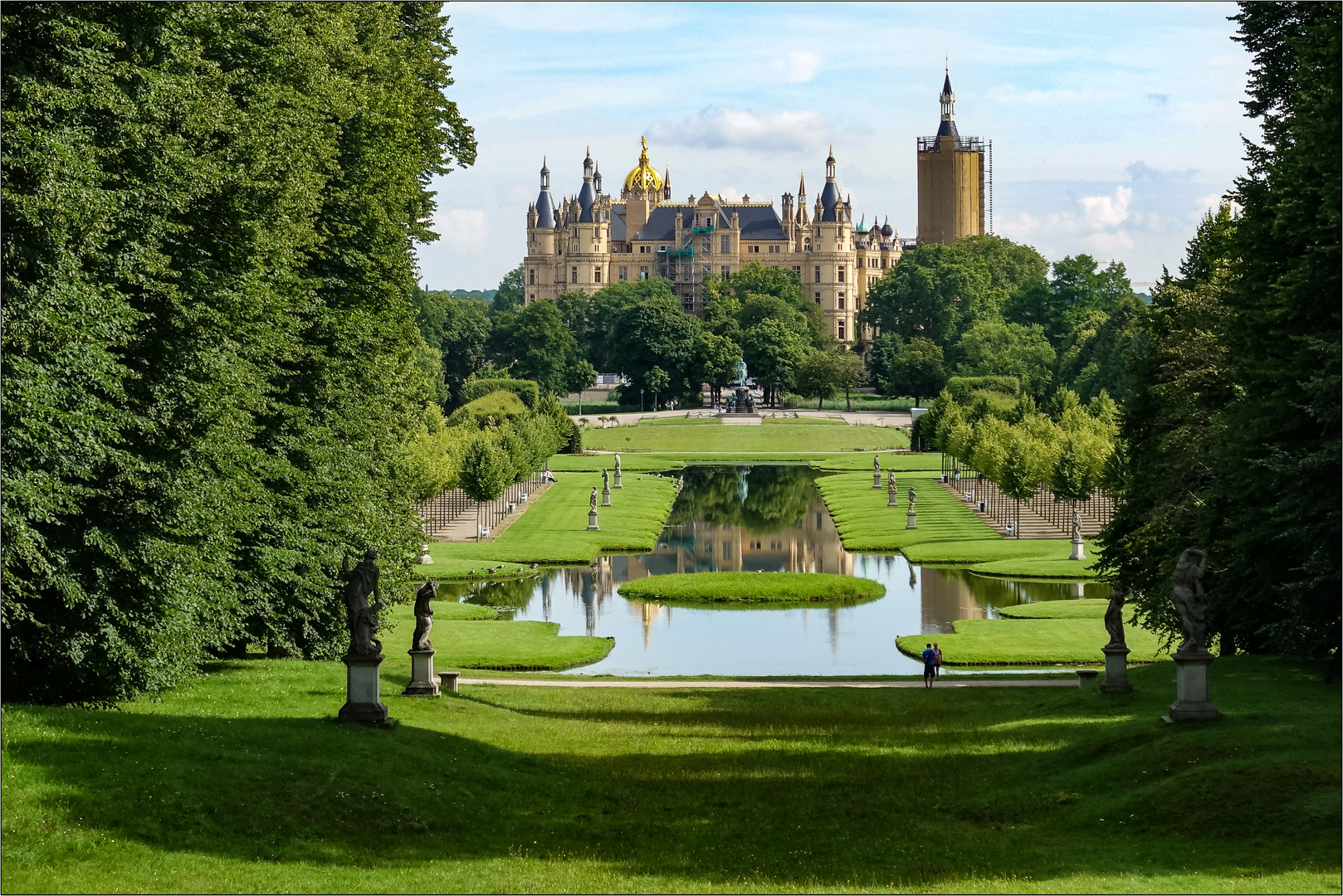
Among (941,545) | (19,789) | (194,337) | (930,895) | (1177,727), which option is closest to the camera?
(930,895)

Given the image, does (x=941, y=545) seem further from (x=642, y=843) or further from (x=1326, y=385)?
(x=642, y=843)

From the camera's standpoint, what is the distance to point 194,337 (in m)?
21.4

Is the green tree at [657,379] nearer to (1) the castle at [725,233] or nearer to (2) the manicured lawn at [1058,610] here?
(1) the castle at [725,233]

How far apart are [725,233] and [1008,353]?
7280 cm

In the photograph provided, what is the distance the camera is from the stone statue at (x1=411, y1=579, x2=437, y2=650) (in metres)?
24.1

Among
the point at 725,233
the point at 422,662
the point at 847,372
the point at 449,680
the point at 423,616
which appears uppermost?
the point at 725,233

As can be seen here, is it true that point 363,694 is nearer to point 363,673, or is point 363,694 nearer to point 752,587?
point 363,673

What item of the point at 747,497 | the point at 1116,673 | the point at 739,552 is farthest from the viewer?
the point at 747,497

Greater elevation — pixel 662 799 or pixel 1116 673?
pixel 1116 673

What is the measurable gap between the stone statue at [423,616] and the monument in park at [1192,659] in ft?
34.9

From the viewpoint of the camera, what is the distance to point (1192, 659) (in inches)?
780

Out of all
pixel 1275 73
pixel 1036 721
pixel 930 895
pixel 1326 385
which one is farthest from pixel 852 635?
pixel 930 895

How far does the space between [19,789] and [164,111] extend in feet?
28.8

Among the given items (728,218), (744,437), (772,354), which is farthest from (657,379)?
(728,218)
